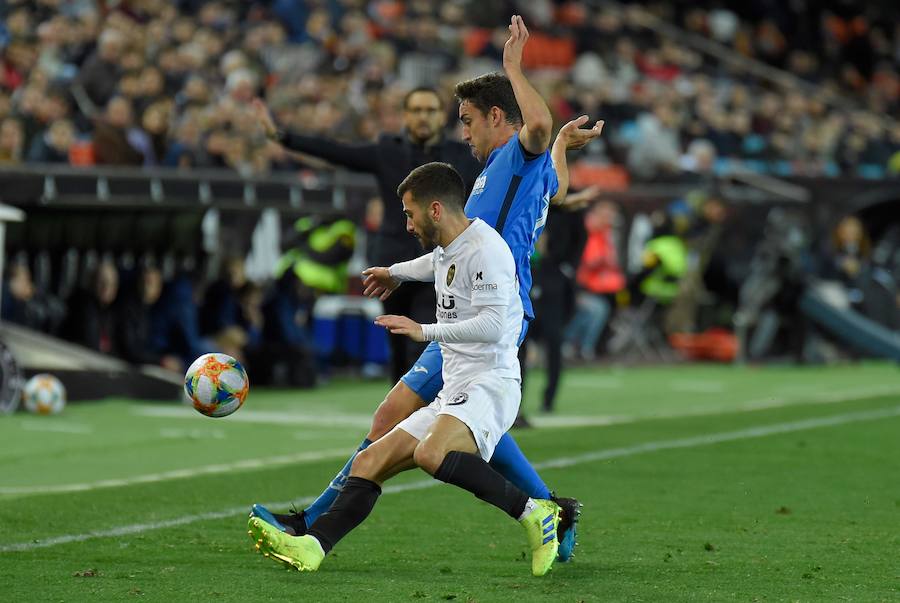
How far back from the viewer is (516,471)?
22.5 ft

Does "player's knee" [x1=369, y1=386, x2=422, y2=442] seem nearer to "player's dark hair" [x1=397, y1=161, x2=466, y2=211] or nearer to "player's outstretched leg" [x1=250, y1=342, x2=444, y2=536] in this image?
"player's outstretched leg" [x1=250, y1=342, x2=444, y2=536]

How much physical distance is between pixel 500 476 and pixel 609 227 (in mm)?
15058

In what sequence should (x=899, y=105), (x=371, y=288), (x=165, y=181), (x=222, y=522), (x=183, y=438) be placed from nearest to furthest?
(x=371, y=288), (x=222, y=522), (x=183, y=438), (x=165, y=181), (x=899, y=105)

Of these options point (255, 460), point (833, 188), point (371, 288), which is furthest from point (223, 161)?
point (371, 288)

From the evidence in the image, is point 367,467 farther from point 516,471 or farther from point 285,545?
point 516,471

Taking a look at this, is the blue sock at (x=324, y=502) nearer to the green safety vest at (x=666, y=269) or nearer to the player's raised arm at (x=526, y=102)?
the player's raised arm at (x=526, y=102)

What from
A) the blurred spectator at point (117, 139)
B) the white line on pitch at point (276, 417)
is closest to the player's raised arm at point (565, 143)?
the white line on pitch at point (276, 417)

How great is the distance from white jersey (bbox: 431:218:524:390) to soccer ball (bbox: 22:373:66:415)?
790cm

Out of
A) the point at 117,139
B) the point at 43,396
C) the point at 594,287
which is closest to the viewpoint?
the point at 43,396

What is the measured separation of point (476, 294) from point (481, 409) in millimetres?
438

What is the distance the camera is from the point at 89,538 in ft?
24.4

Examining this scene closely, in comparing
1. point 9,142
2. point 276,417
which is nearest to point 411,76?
point 9,142

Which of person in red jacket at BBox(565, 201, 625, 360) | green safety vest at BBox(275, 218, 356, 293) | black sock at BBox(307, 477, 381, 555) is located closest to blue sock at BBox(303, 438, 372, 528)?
black sock at BBox(307, 477, 381, 555)

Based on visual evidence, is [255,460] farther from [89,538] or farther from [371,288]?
[371,288]
